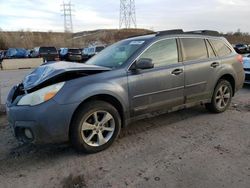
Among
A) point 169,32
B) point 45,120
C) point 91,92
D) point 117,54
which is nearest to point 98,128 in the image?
point 91,92

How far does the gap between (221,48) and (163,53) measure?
1663mm

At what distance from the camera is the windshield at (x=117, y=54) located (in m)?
4.79

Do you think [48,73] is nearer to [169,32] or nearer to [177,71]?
[177,71]

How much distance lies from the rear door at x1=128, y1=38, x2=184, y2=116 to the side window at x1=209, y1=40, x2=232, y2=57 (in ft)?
3.85

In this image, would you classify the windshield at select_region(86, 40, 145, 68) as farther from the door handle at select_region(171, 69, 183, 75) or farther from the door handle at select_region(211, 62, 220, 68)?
the door handle at select_region(211, 62, 220, 68)

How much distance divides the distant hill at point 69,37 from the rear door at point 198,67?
6131cm

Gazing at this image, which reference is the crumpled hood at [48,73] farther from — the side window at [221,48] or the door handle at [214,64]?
the side window at [221,48]

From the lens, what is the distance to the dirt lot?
11.3ft

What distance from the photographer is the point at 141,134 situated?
196 inches

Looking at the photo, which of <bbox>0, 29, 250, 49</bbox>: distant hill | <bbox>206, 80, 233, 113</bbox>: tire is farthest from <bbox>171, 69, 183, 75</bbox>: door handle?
<bbox>0, 29, 250, 49</bbox>: distant hill

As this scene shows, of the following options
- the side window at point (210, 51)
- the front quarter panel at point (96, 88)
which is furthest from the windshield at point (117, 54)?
the side window at point (210, 51)

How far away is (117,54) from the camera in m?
5.12

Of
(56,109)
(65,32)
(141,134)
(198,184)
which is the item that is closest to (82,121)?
(56,109)

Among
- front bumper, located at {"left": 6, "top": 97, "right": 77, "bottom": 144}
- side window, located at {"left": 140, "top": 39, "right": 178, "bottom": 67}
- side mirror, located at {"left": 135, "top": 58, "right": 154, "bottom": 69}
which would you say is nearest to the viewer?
front bumper, located at {"left": 6, "top": 97, "right": 77, "bottom": 144}
